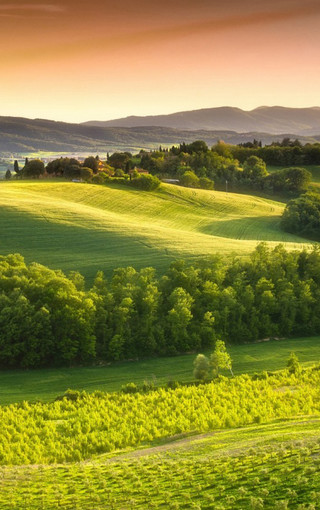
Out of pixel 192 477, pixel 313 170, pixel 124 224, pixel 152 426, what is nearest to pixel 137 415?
pixel 152 426

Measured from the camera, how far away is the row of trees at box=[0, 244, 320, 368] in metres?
49.5

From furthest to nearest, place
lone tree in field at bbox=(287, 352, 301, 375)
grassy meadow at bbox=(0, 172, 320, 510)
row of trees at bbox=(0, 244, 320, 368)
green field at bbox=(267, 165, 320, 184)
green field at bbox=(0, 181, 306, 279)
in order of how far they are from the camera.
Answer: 1. green field at bbox=(267, 165, 320, 184)
2. green field at bbox=(0, 181, 306, 279)
3. row of trees at bbox=(0, 244, 320, 368)
4. lone tree in field at bbox=(287, 352, 301, 375)
5. grassy meadow at bbox=(0, 172, 320, 510)

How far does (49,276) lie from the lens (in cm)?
5456

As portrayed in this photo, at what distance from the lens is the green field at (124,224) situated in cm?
6600

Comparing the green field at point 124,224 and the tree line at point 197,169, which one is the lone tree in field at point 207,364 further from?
the tree line at point 197,169

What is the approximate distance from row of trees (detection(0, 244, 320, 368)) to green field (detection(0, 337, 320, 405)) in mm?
1907

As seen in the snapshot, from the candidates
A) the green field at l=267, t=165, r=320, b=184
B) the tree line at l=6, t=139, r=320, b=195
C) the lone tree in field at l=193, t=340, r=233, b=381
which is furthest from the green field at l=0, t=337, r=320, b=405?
the green field at l=267, t=165, r=320, b=184

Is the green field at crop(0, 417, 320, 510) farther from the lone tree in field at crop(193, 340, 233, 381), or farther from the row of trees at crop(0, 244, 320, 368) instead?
the row of trees at crop(0, 244, 320, 368)

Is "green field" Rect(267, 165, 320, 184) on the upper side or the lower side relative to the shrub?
upper

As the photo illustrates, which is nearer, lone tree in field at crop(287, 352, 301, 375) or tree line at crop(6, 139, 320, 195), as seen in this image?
lone tree in field at crop(287, 352, 301, 375)

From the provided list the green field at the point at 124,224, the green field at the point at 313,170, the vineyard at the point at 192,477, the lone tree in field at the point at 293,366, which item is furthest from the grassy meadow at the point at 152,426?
the green field at the point at 313,170

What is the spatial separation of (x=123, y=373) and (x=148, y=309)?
8147 millimetres

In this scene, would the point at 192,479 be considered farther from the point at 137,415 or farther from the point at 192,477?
the point at 137,415

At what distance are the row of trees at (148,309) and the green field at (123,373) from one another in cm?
191
